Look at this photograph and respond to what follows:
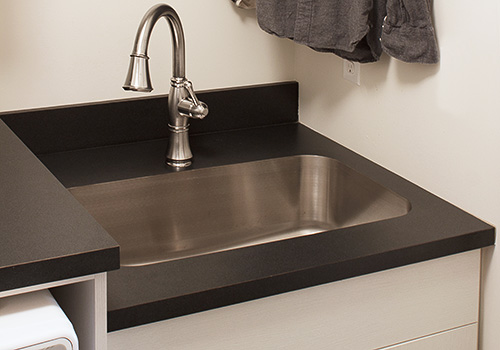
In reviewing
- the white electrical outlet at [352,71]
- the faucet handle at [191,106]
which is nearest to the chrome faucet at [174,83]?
the faucet handle at [191,106]

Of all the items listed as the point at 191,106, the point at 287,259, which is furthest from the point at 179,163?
the point at 287,259

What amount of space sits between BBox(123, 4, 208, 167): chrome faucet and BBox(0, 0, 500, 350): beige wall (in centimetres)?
17

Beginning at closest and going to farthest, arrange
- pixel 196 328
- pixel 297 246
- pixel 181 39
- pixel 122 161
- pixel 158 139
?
pixel 196 328 → pixel 297 246 → pixel 181 39 → pixel 122 161 → pixel 158 139

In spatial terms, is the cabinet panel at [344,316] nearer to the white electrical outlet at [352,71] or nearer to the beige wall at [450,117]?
the beige wall at [450,117]

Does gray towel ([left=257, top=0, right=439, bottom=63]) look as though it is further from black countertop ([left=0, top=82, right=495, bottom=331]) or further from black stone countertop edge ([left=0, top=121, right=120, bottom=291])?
black stone countertop edge ([left=0, top=121, right=120, bottom=291])

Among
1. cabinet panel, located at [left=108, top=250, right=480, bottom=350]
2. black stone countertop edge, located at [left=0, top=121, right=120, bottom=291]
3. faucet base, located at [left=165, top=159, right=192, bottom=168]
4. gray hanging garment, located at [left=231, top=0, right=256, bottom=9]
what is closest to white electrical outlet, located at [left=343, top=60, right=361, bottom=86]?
gray hanging garment, located at [left=231, top=0, right=256, bottom=9]

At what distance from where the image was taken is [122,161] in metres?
1.67

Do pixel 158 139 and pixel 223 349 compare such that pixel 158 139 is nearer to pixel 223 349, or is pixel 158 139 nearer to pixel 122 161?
pixel 122 161

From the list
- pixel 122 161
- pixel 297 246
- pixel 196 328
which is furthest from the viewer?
pixel 122 161

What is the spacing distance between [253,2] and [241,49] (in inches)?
5.4

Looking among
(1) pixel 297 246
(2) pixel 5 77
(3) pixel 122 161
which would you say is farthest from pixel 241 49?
(1) pixel 297 246

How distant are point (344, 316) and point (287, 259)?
0.15 m

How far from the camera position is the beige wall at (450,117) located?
1.26m

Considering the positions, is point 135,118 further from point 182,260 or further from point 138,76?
point 182,260
